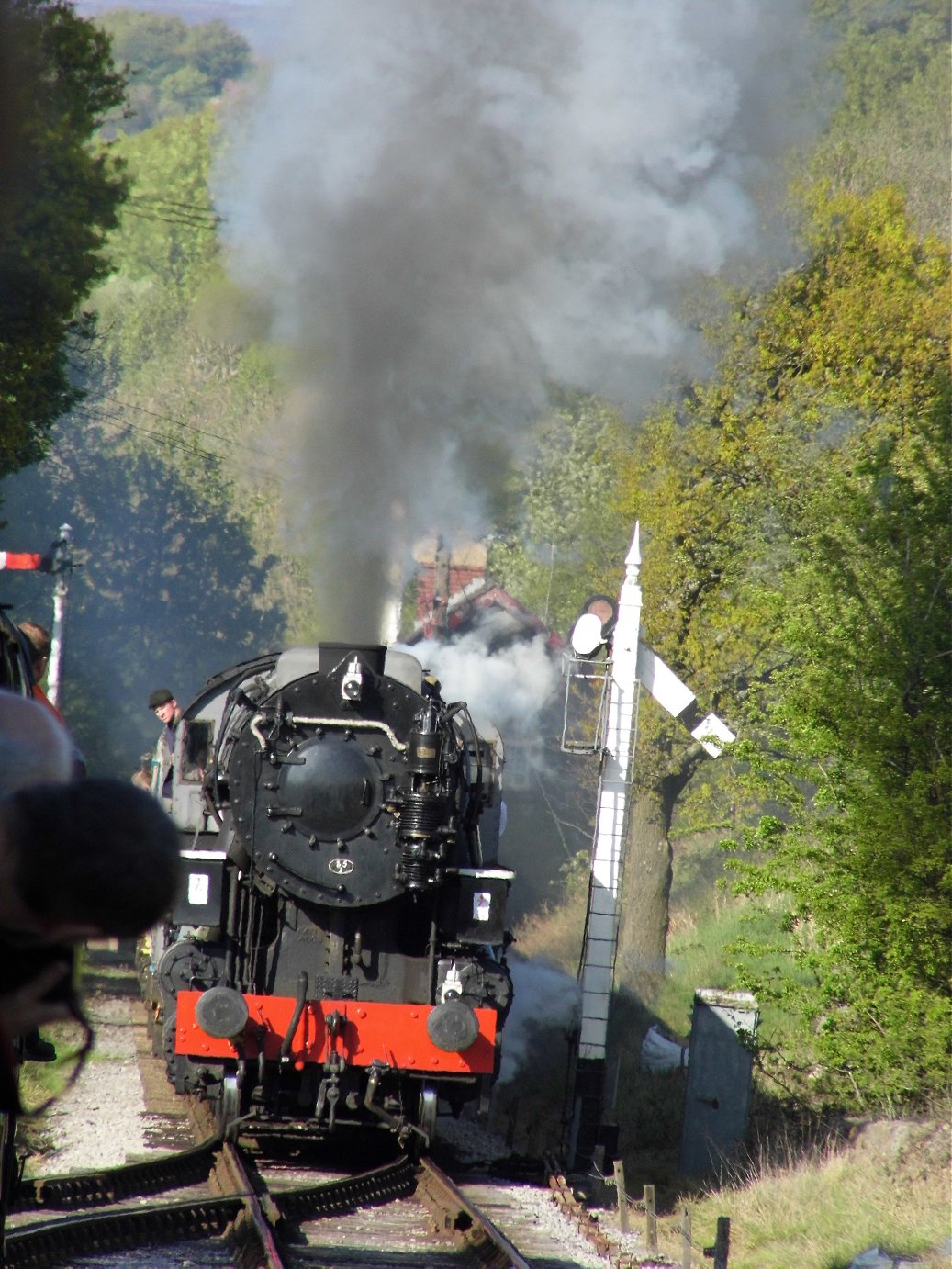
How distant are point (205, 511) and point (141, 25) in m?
60.9

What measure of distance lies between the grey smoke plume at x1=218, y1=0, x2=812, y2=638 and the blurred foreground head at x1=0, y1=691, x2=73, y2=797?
9.74 m

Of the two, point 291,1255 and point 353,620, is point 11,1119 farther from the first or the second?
point 353,620

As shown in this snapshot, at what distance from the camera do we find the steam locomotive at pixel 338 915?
28.0 feet

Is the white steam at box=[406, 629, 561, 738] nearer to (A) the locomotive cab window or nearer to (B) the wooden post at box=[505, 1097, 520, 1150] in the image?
(B) the wooden post at box=[505, 1097, 520, 1150]

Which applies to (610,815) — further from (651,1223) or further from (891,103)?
(891,103)

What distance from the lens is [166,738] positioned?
37.1ft

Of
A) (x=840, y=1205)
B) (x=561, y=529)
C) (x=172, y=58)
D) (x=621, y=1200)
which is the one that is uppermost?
(x=172, y=58)

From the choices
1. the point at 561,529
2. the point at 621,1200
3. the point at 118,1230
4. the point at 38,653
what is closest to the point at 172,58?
the point at 561,529

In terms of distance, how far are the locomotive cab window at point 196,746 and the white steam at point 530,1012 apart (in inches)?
186

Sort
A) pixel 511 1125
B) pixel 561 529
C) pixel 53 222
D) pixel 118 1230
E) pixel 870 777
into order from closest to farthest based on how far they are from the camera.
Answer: pixel 118 1230
pixel 870 777
pixel 511 1125
pixel 53 222
pixel 561 529

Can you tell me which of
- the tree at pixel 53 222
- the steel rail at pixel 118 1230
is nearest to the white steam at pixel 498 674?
the tree at pixel 53 222

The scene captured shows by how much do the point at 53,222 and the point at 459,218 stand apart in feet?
23.6

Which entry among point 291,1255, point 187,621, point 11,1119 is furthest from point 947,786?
point 187,621

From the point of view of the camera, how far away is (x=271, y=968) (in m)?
8.96
